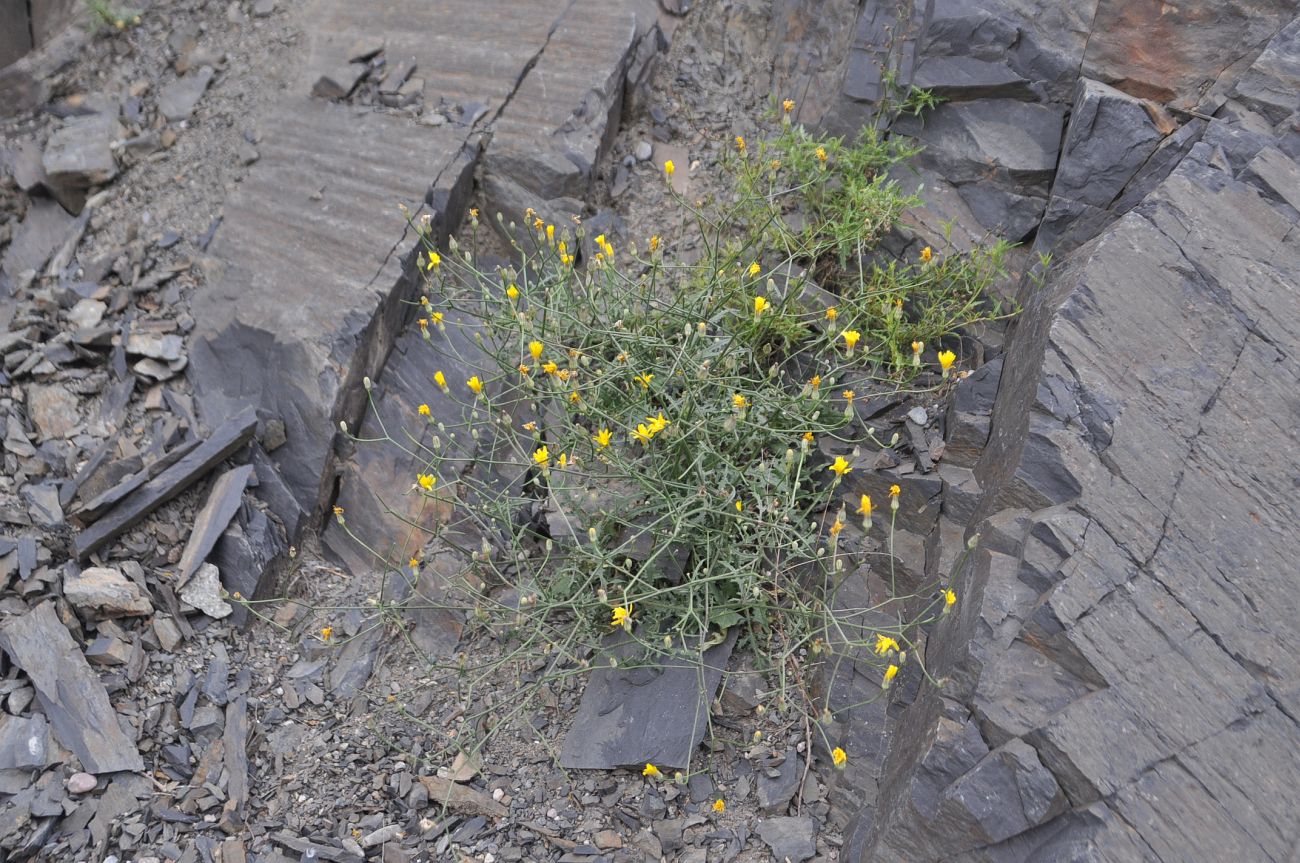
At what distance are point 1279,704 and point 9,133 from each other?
5762 millimetres

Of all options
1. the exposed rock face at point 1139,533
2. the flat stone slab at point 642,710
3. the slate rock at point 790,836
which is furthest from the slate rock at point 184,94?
the slate rock at point 790,836

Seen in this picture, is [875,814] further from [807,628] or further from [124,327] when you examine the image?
[124,327]

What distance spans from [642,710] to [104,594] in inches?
71.3

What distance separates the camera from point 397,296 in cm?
391

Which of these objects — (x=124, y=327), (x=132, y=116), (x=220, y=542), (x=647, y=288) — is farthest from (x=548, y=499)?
(x=132, y=116)

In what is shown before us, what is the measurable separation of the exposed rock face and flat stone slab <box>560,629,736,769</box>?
1.80ft

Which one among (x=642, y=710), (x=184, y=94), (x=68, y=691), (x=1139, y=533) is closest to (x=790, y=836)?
(x=642, y=710)

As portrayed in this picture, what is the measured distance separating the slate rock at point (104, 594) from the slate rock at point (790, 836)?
2.14 meters

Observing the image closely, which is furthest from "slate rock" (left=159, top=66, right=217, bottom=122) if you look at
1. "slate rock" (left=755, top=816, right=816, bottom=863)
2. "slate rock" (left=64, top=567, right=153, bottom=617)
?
"slate rock" (left=755, top=816, right=816, bottom=863)

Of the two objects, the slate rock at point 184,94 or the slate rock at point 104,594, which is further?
Answer: the slate rock at point 184,94

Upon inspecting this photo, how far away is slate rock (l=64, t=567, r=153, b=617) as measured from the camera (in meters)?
3.15

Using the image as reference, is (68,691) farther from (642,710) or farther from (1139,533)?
(1139,533)

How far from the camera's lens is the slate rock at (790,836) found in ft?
8.69

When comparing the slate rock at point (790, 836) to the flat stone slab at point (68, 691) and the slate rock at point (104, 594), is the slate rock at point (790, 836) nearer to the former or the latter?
the flat stone slab at point (68, 691)
